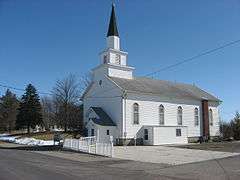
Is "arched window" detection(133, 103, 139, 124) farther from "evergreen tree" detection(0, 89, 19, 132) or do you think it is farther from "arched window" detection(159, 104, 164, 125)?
"evergreen tree" detection(0, 89, 19, 132)

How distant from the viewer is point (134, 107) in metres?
42.8

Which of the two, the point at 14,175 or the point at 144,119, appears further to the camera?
the point at 144,119

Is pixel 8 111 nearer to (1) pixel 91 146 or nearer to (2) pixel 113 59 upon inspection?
(2) pixel 113 59

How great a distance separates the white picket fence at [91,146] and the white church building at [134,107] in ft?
23.0

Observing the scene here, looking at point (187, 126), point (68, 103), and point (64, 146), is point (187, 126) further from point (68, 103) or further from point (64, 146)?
point (68, 103)

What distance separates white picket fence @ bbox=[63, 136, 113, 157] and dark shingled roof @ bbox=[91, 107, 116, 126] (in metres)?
7.69

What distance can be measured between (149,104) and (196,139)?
10611 mm

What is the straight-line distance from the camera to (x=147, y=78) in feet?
169

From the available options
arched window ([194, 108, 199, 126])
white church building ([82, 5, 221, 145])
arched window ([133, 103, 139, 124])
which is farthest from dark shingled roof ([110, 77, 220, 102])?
arched window ([194, 108, 199, 126])

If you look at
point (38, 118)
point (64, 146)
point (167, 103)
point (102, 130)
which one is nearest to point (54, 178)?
point (64, 146)

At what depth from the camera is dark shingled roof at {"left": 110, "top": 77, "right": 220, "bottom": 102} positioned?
44.0 metres

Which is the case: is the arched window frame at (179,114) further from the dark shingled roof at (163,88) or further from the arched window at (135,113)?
the arched window at (135,113)

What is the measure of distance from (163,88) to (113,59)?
28.7 ft

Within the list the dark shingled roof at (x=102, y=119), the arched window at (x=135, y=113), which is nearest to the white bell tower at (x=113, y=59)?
the dark shingled roof at (x=102, y=119)
